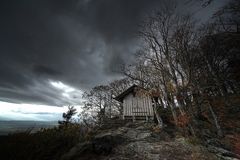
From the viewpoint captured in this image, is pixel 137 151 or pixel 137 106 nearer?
pixel 137 151

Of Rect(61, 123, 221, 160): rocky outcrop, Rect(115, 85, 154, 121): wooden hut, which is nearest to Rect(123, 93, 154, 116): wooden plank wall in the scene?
Rect(115, 85, 154, 121): wooden hut

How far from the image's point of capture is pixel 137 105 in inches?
→ 750

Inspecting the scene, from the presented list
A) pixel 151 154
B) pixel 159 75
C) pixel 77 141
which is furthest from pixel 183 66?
pixel 77 141

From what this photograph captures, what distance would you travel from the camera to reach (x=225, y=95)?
1988cm

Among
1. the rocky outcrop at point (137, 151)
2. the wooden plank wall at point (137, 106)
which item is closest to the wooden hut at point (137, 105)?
the wooden plank wall at point (137, 106)

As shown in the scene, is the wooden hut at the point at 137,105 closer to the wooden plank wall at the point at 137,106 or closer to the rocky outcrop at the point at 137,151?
the wooden plank wall at the point at 137,106

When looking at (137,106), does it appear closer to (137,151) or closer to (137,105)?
(137,105)

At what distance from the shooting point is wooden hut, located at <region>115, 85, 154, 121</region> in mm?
18578

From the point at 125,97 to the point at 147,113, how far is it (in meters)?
3.58

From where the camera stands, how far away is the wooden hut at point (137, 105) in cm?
1858

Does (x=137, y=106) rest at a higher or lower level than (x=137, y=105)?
lower

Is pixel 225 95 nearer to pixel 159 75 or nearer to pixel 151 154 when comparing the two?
pixel 159 75

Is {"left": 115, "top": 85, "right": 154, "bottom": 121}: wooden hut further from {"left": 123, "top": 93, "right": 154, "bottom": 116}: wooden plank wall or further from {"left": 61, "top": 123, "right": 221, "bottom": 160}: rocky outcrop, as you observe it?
{"left": 61, "top": 123, "right": 221, "bottom": 160}: rocky outcrop

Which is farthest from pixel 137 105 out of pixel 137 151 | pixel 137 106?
pixel 137 151
